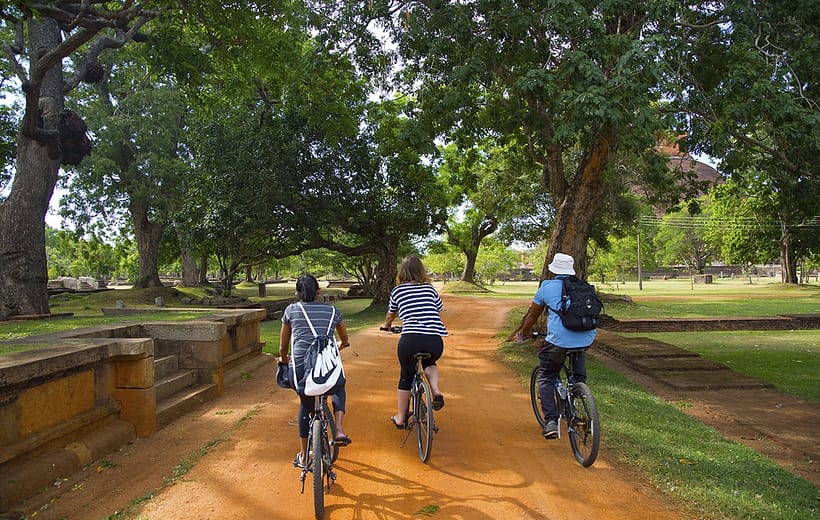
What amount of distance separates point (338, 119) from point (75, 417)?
428 inches

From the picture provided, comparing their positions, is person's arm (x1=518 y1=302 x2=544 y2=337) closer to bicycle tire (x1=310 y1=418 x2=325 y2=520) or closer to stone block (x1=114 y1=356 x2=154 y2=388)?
bicycle tire (x1=310 y1=418 x2=325 y2=520)

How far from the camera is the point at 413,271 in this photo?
5.12m

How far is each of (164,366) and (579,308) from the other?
527 cm

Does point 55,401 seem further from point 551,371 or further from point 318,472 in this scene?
point 551,371

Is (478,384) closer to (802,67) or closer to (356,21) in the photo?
(802,67)

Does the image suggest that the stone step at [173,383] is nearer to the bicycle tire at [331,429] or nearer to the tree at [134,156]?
the bicycle tire at [331,429]

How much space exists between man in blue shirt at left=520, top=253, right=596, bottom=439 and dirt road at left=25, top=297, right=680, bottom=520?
45cm

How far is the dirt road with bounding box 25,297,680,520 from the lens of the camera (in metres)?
3.84

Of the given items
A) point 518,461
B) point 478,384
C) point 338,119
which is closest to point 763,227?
point 338,119

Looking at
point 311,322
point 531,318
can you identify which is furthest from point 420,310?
point 311,322

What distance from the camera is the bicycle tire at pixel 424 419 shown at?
182 inches

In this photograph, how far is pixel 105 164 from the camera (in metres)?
26.9

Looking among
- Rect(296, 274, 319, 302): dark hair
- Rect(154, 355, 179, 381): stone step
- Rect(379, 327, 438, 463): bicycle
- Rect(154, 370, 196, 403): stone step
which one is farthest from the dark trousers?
Rect(154, 355, 179, 381): stone step

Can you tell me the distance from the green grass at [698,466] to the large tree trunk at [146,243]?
29.3 metres
